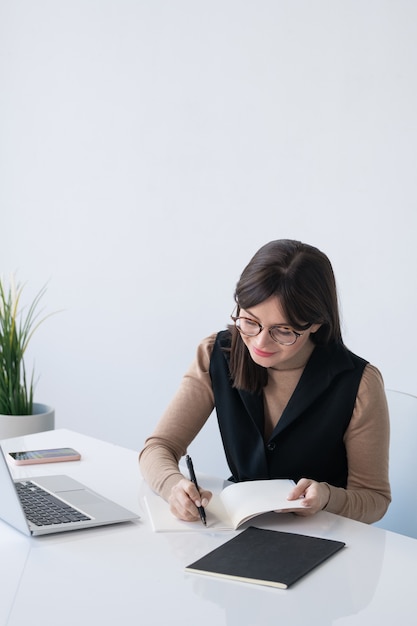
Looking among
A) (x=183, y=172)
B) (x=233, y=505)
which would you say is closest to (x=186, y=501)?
(x=233, y=505)

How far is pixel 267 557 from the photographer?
4.34 ft

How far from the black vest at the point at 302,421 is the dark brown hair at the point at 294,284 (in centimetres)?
10

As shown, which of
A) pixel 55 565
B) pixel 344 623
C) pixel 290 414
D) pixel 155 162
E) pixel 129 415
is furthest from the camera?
pixel 129 415

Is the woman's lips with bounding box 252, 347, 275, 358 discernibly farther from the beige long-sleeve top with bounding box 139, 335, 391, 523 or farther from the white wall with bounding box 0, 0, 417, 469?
the white wall with bounding box 0, 0, 417, 469

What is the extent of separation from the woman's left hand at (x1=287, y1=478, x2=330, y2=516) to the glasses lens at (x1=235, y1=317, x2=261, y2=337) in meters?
0.33


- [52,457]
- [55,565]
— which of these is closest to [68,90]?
[52,457]

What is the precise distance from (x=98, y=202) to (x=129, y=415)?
3.12ft

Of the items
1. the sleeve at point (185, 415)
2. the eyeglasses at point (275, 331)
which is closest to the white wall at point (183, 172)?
the sleeve at point (185, 415)

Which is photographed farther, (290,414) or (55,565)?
(290,414)

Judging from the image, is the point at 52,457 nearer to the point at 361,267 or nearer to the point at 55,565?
the point at 55,565

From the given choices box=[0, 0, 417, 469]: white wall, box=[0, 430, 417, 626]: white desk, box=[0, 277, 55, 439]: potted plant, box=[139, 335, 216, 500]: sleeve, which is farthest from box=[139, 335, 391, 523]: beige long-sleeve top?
box=[0, 277, 55, 439]: potted plant

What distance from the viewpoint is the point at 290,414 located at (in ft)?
5.80

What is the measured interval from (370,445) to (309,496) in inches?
11.4

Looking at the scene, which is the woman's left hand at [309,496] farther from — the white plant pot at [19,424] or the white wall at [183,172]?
the white plant pot at [19,424]
